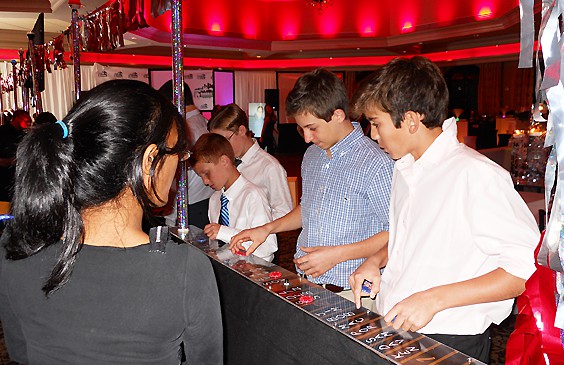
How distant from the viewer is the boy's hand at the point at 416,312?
1136 millimetres

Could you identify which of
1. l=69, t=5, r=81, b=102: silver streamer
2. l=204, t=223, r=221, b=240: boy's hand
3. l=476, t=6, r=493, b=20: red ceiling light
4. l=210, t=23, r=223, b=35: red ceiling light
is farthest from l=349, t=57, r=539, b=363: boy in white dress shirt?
l=210, t=23, r=223, b=35: red ceiling light

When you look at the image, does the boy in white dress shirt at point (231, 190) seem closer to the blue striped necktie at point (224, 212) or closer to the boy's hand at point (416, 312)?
the blue striped necktie at point (224, 212)

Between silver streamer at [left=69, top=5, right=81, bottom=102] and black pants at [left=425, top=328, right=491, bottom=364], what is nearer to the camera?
black pants at [left=425, top=328, right=491, bottom=364]

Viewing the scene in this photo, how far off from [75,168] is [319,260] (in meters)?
0.91

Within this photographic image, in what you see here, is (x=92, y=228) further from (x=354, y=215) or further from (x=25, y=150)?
(x=354, y=215)

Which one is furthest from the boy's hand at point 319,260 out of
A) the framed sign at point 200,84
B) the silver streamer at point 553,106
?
the framed sign at point 200,84

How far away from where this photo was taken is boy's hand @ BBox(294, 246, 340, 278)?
5.32ft

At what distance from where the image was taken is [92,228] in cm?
93

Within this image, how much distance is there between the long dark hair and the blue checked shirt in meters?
1.03

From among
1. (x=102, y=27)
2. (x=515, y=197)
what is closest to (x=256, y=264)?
(x=515, y=197)

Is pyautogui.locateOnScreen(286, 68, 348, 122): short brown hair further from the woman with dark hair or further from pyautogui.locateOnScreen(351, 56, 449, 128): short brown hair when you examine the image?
the woman with dark hair

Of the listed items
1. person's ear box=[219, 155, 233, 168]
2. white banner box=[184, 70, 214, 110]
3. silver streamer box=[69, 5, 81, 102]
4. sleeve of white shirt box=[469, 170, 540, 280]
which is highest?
white banner box=[184, 70, 214, 110]

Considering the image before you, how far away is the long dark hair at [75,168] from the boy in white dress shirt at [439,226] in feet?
2.24

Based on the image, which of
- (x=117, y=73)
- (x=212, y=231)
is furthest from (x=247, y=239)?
(x=117, y=73)
